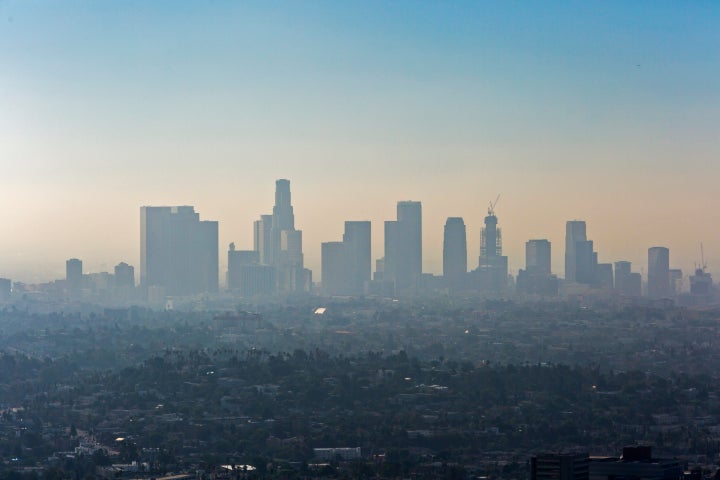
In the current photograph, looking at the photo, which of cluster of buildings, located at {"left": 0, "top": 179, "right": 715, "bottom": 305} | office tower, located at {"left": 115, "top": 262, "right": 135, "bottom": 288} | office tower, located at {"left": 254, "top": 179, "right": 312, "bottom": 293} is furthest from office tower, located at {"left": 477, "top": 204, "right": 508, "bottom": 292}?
office tower, located at {"left": 115, "top": 262, "right": 135, "bottom": 288}

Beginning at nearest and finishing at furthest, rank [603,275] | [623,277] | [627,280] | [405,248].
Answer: [627,280] < [623,277] < [603,275] < [405,248]

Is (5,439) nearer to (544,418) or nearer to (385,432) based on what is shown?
(385,432)

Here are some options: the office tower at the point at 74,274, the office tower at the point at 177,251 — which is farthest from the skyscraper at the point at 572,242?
the office tower at the point at 74,274

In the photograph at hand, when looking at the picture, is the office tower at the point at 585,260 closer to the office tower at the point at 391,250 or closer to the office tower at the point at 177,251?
the office tower at the point at 391,250

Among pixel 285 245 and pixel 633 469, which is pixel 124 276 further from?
pixel 633 469

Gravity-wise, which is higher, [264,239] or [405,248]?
[264,239]

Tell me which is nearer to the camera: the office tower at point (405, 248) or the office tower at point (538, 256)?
the office tower at point (538, 256)

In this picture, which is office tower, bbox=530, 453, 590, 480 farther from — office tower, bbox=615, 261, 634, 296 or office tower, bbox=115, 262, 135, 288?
office tower, bbox=115, 262, 135, 288

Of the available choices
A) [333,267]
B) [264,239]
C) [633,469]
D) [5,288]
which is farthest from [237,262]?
[633,469]
